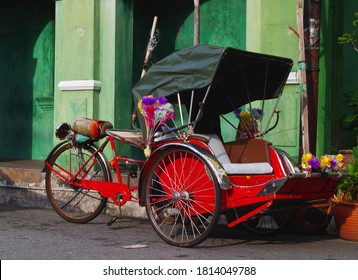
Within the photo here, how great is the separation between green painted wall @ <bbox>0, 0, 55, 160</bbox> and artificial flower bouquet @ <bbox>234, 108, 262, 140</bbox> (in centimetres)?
576

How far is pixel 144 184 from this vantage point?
23.7ft

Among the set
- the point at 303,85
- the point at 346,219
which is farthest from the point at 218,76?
the point at 346,219

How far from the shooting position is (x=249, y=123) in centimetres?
802

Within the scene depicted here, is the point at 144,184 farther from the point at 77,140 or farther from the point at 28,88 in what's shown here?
the point at 28,88

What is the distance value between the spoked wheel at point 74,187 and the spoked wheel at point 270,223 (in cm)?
167

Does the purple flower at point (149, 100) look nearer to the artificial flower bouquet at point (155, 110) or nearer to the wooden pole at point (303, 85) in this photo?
the artificial flower bouquet at point (155, 110)

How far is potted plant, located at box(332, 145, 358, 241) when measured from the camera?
746 centimetres

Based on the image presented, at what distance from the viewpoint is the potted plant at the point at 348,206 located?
7465mm

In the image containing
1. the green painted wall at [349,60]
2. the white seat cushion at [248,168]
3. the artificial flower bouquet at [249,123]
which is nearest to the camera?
the white seat cushion at [248,168]

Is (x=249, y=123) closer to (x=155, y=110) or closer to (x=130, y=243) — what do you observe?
(x=155, y=110)

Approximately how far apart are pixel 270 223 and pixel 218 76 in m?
1.77

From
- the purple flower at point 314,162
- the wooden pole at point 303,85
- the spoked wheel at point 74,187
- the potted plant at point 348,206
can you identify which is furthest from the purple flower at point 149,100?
the potted plant at point 348,206

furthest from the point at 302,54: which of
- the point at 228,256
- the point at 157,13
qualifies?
the point at 157,13

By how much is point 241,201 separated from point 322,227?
5.48ft
